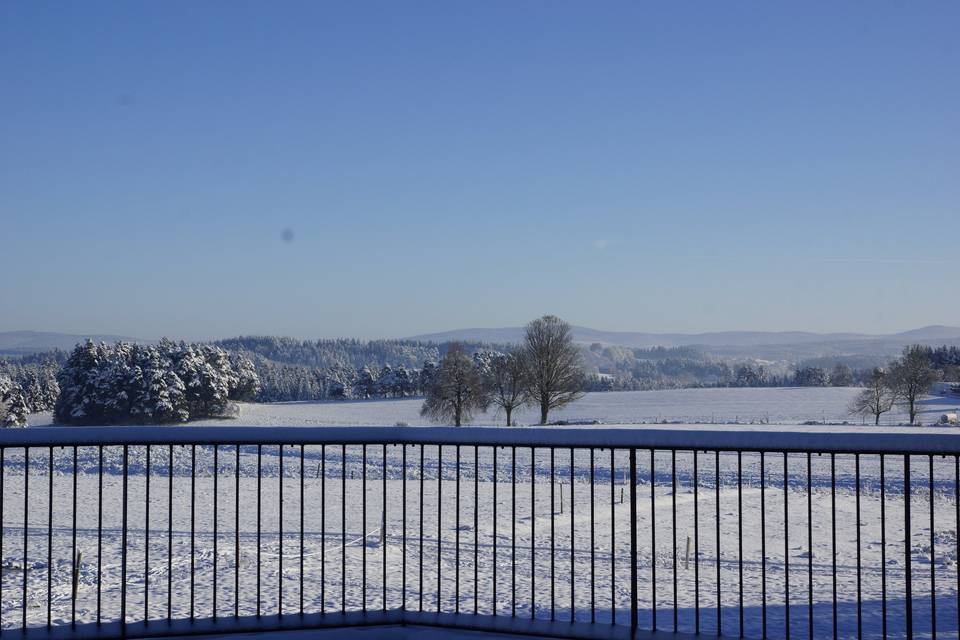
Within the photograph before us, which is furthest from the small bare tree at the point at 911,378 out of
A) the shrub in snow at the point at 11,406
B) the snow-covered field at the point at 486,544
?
the shrub in snow at the point at 11,406

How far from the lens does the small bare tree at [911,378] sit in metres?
49.7

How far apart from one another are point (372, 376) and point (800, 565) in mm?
61274

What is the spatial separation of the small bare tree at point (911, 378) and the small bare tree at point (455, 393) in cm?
2555

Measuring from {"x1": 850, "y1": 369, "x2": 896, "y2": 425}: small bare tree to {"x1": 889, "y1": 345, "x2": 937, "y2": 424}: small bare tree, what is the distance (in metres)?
0.47

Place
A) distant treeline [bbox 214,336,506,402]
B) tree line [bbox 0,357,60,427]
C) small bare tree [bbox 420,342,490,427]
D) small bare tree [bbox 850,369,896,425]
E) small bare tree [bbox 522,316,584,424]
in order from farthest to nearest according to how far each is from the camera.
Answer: distant treeline [bbox 214,336,506,402], small bare tree [bbox 850,369,896,425], small bare tree [bbox 522,316,584,424], small bare tree [bbox 420,342,490,427], tree line [bbox 0,357,60,427]

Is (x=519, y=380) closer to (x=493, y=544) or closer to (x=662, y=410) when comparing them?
(x=662, y=410)

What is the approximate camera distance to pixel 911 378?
49.8 metres

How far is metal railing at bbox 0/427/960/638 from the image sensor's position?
4102 mm

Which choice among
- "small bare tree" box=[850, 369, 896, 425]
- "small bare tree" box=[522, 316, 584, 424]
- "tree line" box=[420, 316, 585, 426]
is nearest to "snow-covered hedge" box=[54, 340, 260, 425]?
"tree line" box=[420, 316, 585, 426]

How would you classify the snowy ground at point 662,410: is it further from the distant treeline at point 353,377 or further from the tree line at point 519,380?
the distant treeline at point 353,377

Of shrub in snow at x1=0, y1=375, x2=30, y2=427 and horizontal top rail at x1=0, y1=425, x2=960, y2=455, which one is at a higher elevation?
horizontal top rail at x1=0, y1=425, x2=960, y2=455

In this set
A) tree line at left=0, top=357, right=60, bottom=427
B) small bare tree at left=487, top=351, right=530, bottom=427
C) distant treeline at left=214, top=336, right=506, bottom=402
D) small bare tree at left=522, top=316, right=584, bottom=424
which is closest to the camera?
tree line at left=0, top=357, right=60, bottom=427

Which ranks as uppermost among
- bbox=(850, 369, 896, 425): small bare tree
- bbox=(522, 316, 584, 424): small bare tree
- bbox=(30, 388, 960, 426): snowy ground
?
bbox=(522, 316, 584, 424): small bare tree

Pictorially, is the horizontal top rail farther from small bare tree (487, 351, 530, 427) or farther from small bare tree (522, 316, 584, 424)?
small bare tree (487, 351, 530, 427)
